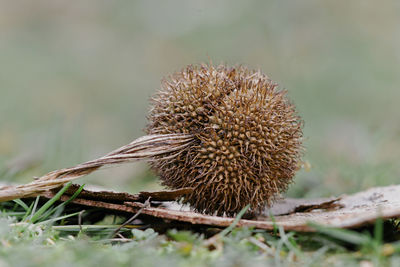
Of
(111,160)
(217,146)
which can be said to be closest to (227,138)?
(217,146)

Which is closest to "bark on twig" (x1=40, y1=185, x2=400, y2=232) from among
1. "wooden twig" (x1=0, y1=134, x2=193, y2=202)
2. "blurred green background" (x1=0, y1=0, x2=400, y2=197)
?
"wooden twig" (x1=0, y1=134, x2=193, y2=202)

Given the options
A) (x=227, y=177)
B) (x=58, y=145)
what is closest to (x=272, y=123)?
(x=227, y=177)

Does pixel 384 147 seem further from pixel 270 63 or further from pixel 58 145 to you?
pixel 58 145

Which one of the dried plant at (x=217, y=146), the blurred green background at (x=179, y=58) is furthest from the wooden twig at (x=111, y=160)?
the blurred green background at (x=179, y=58)

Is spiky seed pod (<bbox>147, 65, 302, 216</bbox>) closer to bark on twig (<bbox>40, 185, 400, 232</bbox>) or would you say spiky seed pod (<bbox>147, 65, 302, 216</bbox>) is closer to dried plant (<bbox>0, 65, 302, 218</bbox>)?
dried plant (<bbox>0, 65, 302, 218</bbox>)

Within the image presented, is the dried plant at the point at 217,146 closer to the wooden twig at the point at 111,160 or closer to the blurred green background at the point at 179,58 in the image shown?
the wooden twig at the point at 111,160

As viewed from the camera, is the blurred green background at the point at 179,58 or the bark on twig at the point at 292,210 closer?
the bark on twig at the point at 292,210

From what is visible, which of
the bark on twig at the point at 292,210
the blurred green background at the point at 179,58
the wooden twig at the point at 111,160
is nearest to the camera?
the bark on twig at the point at 292,210
